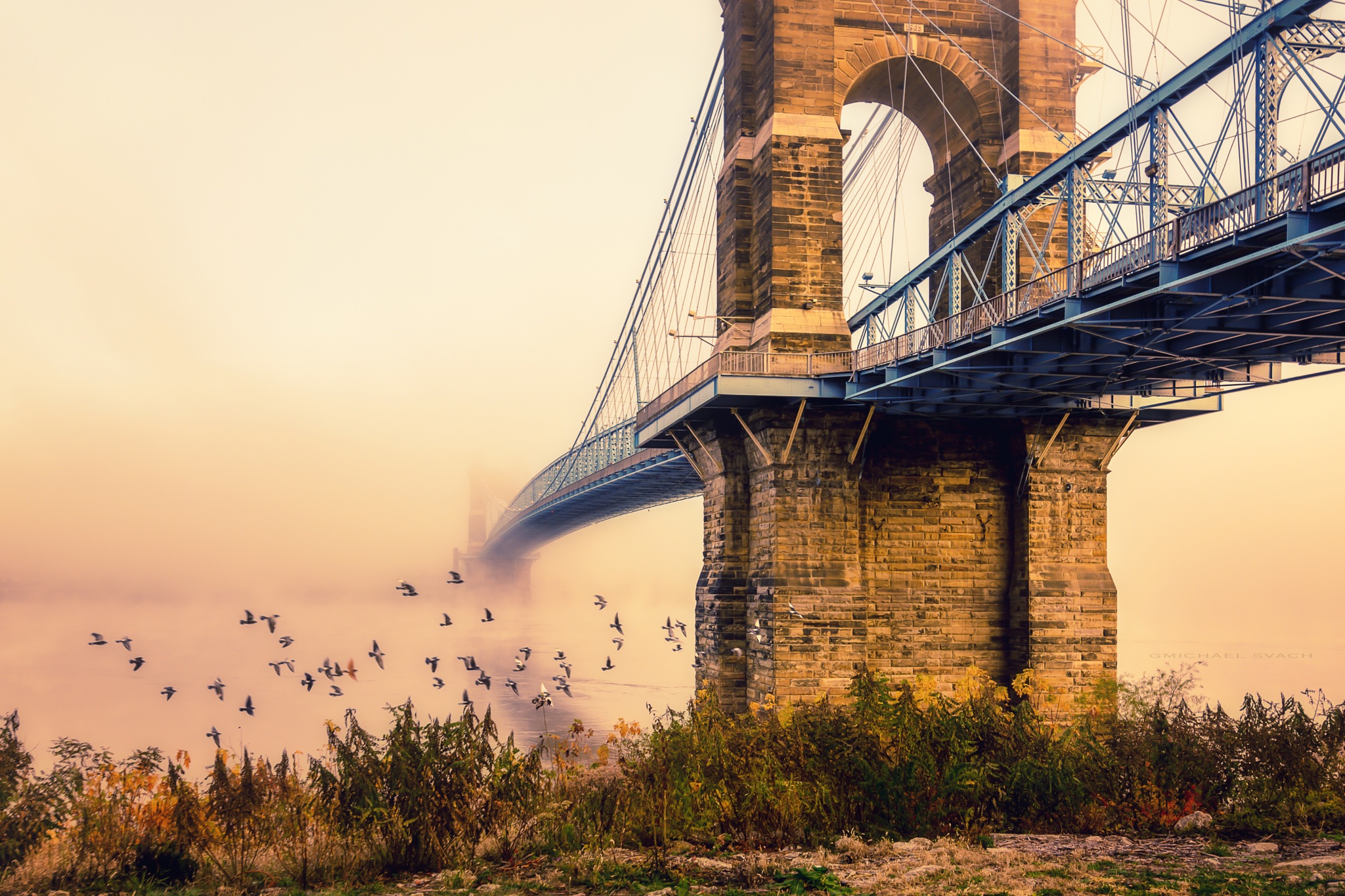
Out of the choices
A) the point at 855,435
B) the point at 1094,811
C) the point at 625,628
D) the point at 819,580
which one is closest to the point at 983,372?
the point at 855,435

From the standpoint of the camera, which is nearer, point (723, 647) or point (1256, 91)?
point (1256, 91)

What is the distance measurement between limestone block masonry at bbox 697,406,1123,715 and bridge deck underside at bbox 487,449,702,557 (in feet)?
25.4

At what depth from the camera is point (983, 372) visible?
2117 cm

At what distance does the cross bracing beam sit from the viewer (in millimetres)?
14297

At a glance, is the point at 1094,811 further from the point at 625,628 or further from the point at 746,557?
the point at 625,628

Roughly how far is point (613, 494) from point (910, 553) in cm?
2575

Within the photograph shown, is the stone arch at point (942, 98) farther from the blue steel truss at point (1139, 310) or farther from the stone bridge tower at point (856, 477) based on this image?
the blue steel truss at point (1139, 310)

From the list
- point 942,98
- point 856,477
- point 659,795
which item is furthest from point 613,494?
point 659,795

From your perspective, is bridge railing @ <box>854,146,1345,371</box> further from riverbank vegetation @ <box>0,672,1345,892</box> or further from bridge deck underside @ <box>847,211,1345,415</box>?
riverbank vegetation @ <box>0,672,1345,892</box>

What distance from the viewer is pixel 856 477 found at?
24422 mm

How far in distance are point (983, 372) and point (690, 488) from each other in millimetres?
23806

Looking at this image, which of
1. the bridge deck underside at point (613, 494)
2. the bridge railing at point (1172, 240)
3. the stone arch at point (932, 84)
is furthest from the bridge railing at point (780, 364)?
the bridge deck underside at point (613, 494)

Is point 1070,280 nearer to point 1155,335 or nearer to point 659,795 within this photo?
A: point 1155,335

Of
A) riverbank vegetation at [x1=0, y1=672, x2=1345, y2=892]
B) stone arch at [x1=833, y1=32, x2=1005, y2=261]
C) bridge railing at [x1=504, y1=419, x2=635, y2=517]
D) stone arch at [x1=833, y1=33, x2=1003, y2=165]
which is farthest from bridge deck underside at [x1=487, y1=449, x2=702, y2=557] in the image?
riverbank vegetation at [x1=0, y1=672, x2=1345, y2=892]
